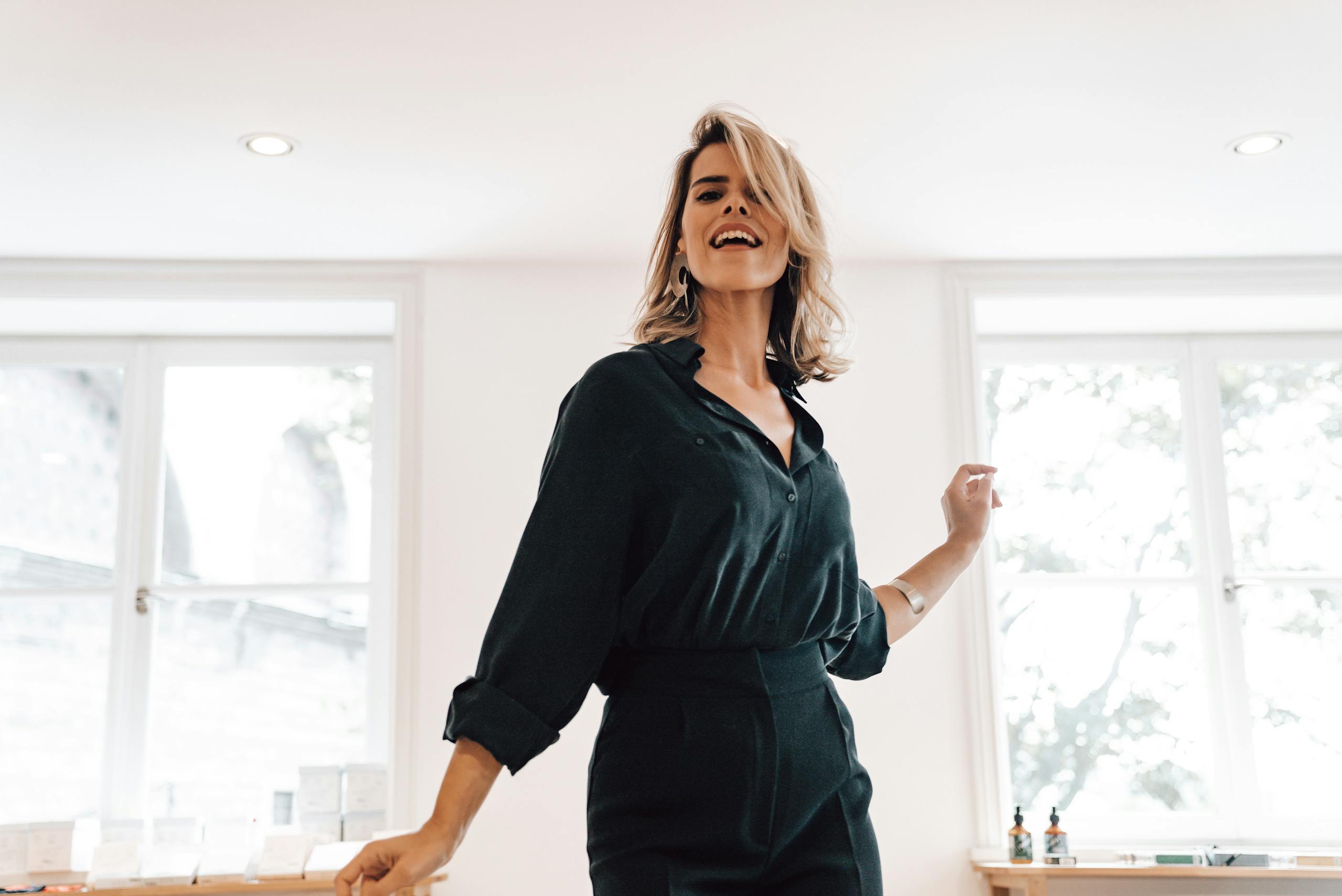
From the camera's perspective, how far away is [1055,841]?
3215mm

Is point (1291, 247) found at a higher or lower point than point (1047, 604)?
higher

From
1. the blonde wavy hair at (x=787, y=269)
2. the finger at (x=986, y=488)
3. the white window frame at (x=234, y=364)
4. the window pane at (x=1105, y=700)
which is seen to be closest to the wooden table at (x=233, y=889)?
the white window frame at (x=234, y=364)

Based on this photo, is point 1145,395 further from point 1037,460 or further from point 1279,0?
point 1279,0

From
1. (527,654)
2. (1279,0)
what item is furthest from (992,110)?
(527,654)

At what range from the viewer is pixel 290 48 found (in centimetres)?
244

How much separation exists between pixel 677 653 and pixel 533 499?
8.01 ft

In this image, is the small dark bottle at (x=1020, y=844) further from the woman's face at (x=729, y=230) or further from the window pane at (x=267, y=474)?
the woman's face at (x=729, y=230)

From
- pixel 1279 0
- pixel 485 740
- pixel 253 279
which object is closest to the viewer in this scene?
pixel 485 740

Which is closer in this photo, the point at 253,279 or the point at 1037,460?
the point at 253,279

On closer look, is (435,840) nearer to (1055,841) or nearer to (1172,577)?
(1055,841)

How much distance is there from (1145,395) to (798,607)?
10.6 ft

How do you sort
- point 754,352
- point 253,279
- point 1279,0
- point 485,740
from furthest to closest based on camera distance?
1. point 253,279
2. point 1279,0
3. point 754,352
4. point 485,740

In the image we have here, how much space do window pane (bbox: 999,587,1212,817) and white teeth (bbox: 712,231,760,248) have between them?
9.21 ft

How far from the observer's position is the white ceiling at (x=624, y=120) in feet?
7.80
